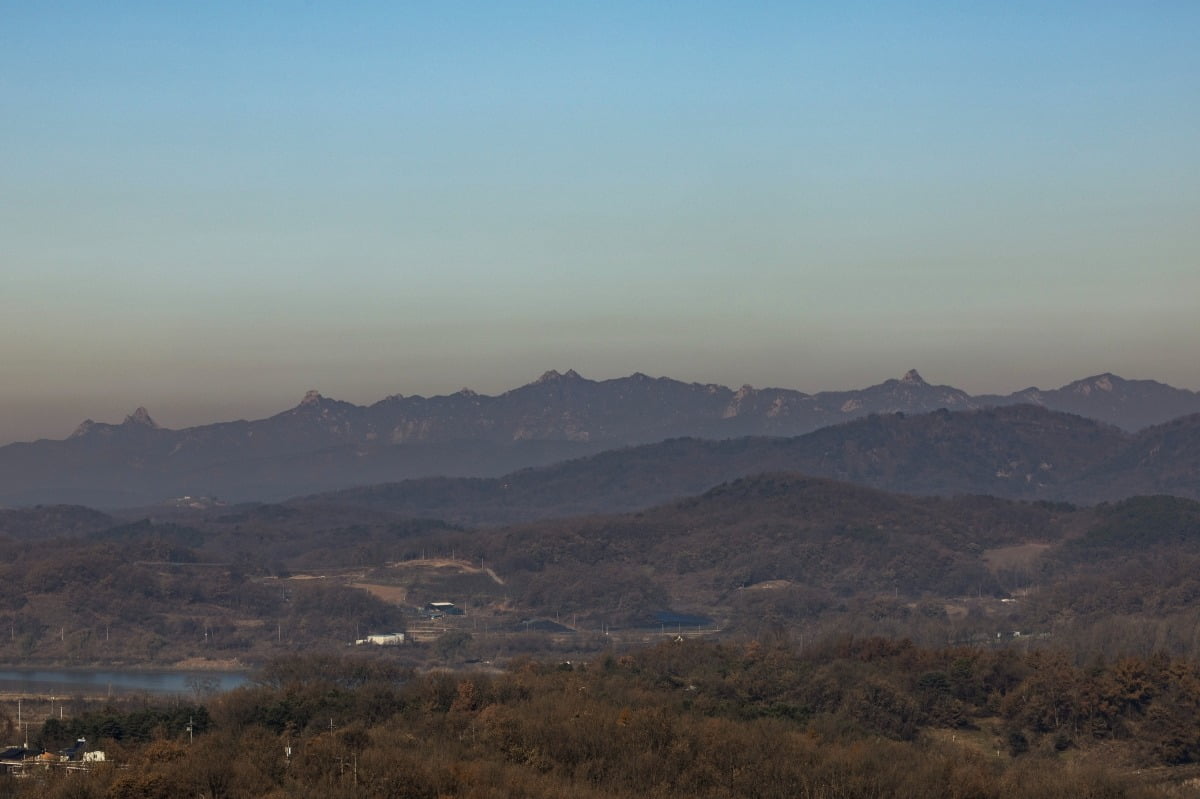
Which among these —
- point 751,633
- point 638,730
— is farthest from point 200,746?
point 751,633

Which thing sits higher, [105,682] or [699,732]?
[699,732]

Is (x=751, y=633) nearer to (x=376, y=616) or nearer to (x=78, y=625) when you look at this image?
(x=376, y=616)

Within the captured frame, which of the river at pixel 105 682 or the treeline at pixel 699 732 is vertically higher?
the treeline at pixel 699 732

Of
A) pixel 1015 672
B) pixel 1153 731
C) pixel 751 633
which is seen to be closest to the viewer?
pixel 1153 731

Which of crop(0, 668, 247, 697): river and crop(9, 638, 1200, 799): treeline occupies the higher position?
crop(9, 638, 1200, 799): treeline

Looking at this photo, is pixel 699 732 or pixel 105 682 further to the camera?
pixel 105 682

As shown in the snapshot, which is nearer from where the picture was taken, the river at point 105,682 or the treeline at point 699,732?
the treeline at point 699,732

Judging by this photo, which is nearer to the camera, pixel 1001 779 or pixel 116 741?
pixel 1001 779

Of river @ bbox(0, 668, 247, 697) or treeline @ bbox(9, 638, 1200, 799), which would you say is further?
river @ bbox(0, 668, 247, 697)
